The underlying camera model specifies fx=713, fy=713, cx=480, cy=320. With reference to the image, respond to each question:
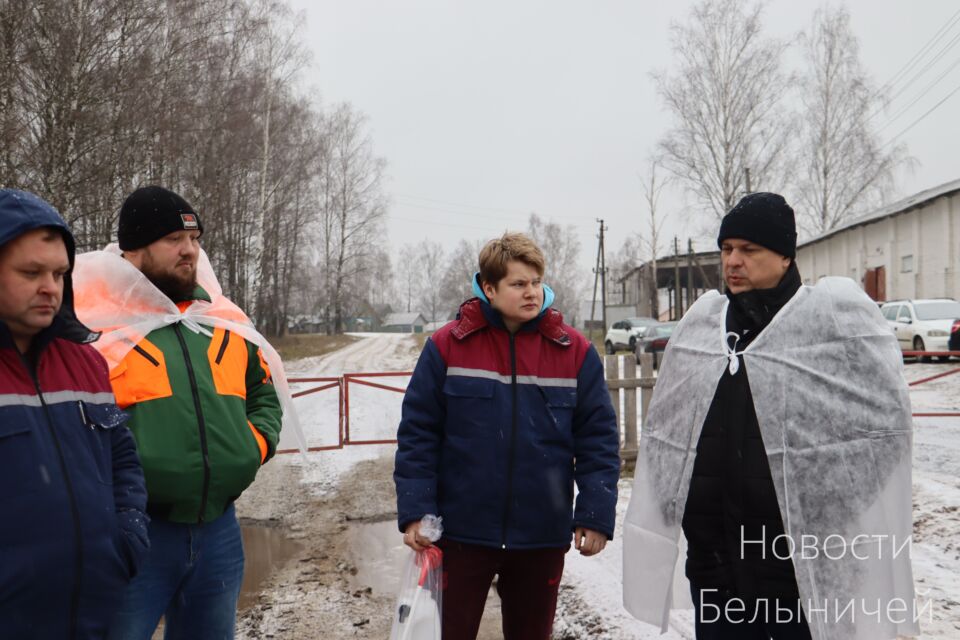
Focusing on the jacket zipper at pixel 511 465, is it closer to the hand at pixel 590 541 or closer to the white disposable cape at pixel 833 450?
the hand at pixel 590 541

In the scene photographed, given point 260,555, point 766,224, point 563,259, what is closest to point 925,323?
point 260,555

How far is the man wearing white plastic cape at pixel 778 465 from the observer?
2203 millimetres

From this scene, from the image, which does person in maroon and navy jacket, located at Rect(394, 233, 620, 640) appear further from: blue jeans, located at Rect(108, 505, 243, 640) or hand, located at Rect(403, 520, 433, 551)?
blue jeans, located at Rect(108, 505, 243, 640)

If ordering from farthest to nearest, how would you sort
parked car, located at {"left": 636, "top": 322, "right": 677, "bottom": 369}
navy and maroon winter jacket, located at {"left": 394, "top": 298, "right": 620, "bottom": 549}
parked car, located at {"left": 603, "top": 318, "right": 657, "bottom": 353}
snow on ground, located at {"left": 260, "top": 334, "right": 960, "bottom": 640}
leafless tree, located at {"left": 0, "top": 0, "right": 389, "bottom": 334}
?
parked car, located at {"left": 603, "top": 318, "right": 657, "bottom": 353}, parked car, located at {"left": 636, "top": 322, "right": 677, "bottom": 369}, leafless tree, located at {"left": 0, "top": 0, "right": 389, "bottom": 334}, snow on ground, located at {"left": 260, "top": 334, "right": 960, "bottom": 640}, navy and maroon winter jacket, located at {"left": 394, "top": 298, "right": 620, "bottom": 549}

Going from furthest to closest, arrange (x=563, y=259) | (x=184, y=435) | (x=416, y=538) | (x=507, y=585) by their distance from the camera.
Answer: (x=563, y=259)
(x=507, y=585)
(x=416, y=538)
(x=184, y=435)

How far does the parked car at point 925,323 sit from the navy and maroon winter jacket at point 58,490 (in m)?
18.8

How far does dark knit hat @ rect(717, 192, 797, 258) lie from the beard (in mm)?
1890

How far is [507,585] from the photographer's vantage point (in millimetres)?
2609

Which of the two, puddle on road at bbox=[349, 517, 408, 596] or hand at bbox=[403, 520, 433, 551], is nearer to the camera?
hand at bbox=[403, 520, 433, 551]

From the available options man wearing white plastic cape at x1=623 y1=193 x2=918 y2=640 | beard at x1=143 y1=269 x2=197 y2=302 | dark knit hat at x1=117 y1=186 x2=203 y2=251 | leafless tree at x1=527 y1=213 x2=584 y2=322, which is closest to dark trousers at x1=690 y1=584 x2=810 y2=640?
man wearing white plastic cape at x1=623 y1=193 x2=918 y2=640

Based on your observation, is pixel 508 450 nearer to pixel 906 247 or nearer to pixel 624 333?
pixel 624 333

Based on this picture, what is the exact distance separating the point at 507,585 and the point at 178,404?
1317 mm

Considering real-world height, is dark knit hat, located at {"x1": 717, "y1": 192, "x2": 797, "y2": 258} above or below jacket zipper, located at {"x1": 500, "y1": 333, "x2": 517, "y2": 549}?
above

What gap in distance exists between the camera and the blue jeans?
2.15m
